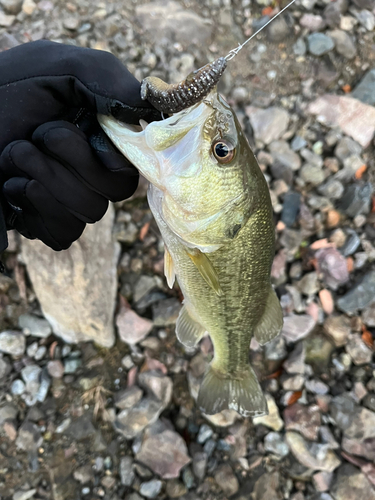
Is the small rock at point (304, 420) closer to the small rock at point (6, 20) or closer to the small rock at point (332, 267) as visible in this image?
the small rock at point (332, 267)

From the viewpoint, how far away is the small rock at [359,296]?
12.3 ft

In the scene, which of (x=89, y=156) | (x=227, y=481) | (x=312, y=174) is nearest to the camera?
(x=89, y=156)

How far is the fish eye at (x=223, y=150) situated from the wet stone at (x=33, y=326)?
2.43 m

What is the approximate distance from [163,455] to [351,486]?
1.79m

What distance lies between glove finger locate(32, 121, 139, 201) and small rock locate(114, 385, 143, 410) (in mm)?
1997

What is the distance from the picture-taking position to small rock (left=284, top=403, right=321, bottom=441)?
345cm

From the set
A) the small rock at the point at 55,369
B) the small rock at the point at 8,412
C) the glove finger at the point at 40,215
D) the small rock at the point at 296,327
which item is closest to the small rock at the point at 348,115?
the small rock at the point at 296,327

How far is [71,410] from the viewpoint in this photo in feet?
10.9

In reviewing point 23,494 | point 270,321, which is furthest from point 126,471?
point 270,321

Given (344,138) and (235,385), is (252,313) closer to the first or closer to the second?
(235,385)

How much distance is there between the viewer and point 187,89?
169 cm

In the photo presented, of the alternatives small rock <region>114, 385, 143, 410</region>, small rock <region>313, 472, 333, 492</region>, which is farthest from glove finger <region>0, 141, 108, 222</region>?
small rock <region>313, 472, 333, 492</region>

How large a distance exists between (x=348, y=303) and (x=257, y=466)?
6.16 ft

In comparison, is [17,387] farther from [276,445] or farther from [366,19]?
[366,19]
